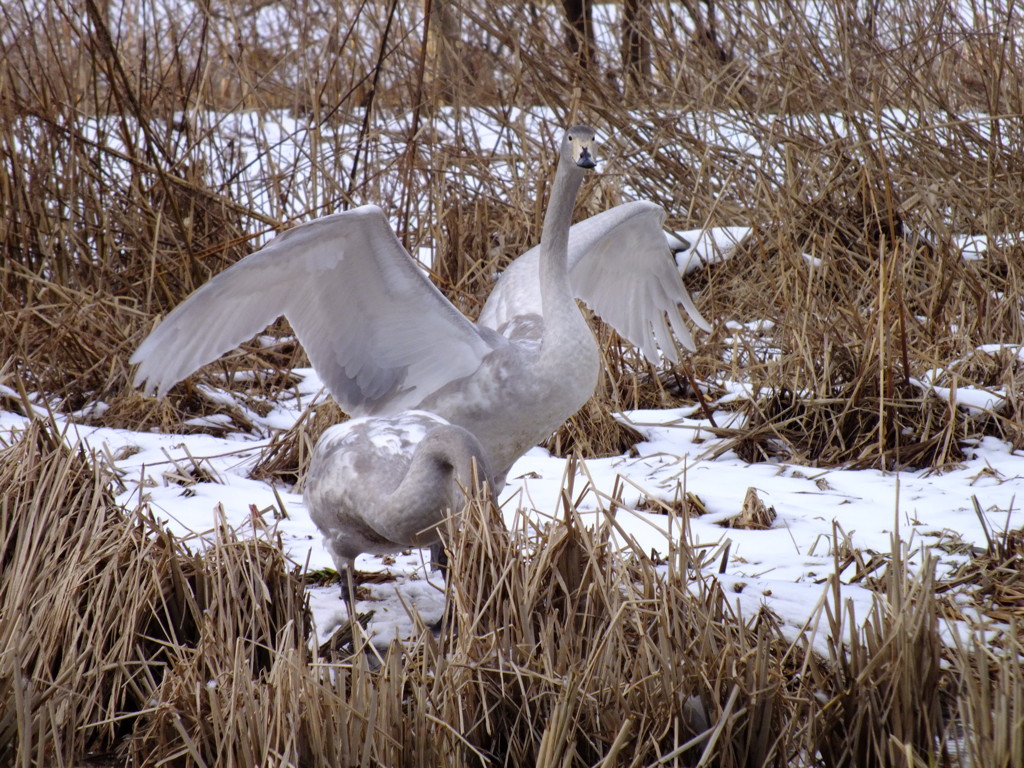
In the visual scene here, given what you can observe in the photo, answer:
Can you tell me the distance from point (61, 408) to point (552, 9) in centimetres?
398

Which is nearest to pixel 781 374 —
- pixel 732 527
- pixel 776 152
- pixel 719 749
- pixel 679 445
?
pixel 679 445

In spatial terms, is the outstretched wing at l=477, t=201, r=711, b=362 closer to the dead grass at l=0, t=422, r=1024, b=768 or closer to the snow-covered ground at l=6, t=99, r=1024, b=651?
the snow-covered ground at l=6, t=99, r=1024, b=651

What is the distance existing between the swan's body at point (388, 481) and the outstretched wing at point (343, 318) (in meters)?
0.53

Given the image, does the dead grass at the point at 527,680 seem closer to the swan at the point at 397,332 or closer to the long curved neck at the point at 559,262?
the swan at the point at 397,332

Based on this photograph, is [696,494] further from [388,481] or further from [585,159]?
[388,481]

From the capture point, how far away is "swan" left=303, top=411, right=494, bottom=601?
284 centimetres

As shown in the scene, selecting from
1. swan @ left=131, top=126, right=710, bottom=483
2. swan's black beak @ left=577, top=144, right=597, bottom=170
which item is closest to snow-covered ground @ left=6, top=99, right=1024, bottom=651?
swan @ left=131, top=126, right=710, bottom=483

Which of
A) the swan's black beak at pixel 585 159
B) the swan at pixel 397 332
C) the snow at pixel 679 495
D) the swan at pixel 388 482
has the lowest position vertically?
the snow at pixel 679 495

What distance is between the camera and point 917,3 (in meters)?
6.25

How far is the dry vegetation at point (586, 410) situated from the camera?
7.61 feet

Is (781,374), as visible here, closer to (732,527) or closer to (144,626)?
(732,527)

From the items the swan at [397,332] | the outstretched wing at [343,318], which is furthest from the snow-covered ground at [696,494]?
the outstretched wing at [343,318]

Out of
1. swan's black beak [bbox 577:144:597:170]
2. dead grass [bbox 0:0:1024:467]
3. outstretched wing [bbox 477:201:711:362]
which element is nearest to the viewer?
swan's black beak [bbox 577:144:597:170]

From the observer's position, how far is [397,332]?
3.92 metres
